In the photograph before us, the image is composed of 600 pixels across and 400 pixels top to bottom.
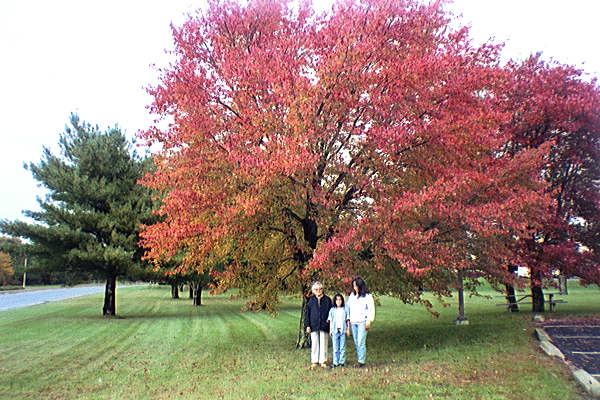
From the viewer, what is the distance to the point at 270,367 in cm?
1118

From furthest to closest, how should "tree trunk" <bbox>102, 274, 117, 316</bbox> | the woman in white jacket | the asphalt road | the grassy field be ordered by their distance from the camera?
the asphalt road
"tree trunk" <bbox>102, 274, 117, 316</bbox>
the woman in white jacket
the grassy field

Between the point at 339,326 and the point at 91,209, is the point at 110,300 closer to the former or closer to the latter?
the point at 91,209

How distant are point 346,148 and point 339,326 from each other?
15.5 ft

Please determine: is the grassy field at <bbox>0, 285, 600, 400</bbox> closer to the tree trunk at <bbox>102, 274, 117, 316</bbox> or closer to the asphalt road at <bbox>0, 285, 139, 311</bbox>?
the tree trunk at <bbox>102, 274, 117, 316</bbox>

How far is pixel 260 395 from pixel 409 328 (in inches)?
445

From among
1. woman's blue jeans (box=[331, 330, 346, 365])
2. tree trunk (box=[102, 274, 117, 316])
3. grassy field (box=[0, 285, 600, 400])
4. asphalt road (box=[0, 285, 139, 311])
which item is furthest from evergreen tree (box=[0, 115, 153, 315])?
woman's blue jeans (box=[331, 330, 346, 365])

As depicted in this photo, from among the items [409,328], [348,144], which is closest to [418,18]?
[348,144]

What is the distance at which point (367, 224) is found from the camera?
34.8 ft

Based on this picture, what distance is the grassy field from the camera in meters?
8.41

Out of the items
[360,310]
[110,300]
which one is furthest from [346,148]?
[110,300]

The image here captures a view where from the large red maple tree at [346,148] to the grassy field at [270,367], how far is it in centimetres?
198

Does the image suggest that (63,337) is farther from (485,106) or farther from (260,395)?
(485,106)

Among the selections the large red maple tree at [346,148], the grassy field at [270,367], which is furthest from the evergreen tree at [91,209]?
the large red maple tree at [346,148]

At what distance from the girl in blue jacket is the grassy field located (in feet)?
1.53
